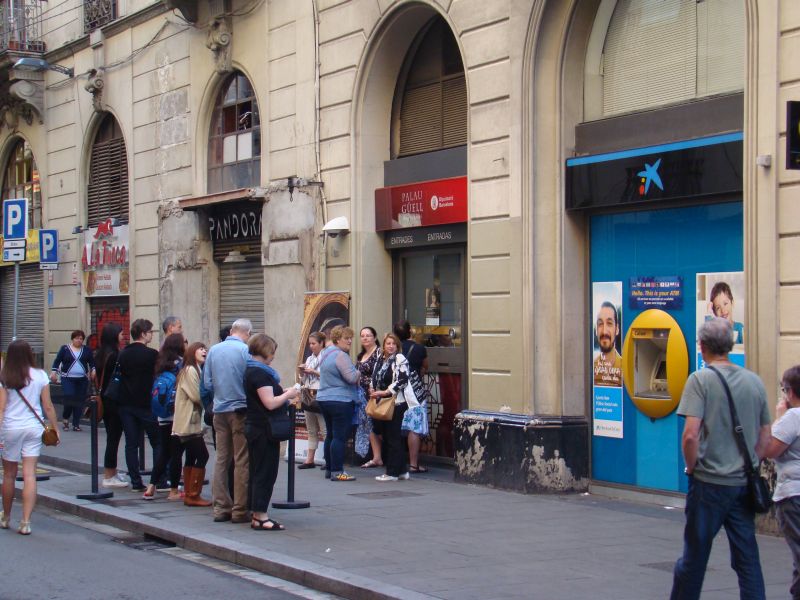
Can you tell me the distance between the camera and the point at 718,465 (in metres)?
6.47

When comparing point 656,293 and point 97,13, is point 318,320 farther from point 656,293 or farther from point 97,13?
point 97,13

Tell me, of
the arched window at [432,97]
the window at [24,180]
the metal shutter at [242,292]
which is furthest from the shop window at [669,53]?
the window at [24,180]

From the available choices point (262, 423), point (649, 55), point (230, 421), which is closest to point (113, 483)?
point (230, 421)

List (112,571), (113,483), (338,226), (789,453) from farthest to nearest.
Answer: (338,226)
(113,483)
(112,571)
(789,453)

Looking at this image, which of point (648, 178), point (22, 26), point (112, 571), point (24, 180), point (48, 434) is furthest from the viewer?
point (24, 180)

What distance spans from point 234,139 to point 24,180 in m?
9.17

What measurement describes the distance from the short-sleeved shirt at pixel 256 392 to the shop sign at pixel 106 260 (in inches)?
440

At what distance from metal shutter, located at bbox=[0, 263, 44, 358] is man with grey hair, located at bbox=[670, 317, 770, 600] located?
20.1 meters

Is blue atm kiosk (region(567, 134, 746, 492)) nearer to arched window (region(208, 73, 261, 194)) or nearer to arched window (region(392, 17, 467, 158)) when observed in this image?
arched window (region(392, 17, 467, 158))

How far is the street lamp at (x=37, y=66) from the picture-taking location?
22.9 metres

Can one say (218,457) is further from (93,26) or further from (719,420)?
(93,26)

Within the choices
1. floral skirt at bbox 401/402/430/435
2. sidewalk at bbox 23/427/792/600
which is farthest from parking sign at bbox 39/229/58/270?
floral skirt at bbox 401/402/430/435

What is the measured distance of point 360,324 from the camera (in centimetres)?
1498

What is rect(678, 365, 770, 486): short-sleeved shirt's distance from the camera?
21.2ft
